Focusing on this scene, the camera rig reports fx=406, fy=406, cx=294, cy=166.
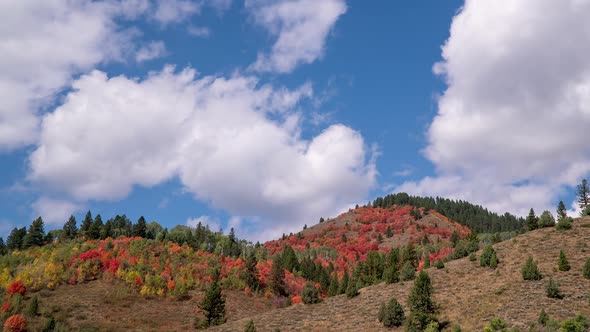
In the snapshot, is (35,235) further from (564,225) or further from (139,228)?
(564,225)

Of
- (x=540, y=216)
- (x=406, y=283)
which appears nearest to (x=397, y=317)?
(x=406, y=283)

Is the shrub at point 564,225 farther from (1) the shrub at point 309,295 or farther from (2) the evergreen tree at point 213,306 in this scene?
(2) the evergreen tree at point 213,306

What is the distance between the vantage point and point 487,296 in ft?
148

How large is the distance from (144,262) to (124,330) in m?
38.1

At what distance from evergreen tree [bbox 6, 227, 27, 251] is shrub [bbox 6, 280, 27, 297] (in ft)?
202

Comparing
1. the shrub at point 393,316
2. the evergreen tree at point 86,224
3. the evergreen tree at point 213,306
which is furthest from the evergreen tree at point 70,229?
the shrub at point 393,316

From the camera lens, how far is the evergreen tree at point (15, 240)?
13000 cm

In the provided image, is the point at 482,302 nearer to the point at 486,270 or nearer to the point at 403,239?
the point at 486,270

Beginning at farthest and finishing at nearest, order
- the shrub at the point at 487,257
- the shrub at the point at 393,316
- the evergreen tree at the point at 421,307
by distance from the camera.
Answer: the shrub at the point at 487,257
the shrub at the point at 393,316
the evergreen tree at the point at 421,307

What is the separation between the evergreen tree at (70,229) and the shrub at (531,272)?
143794 mm

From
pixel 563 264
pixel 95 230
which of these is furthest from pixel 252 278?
pixel 563 264

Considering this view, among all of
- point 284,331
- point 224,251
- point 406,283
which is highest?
point 224,251

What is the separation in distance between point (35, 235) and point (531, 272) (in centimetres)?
13936

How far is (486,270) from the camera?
54.7 m
